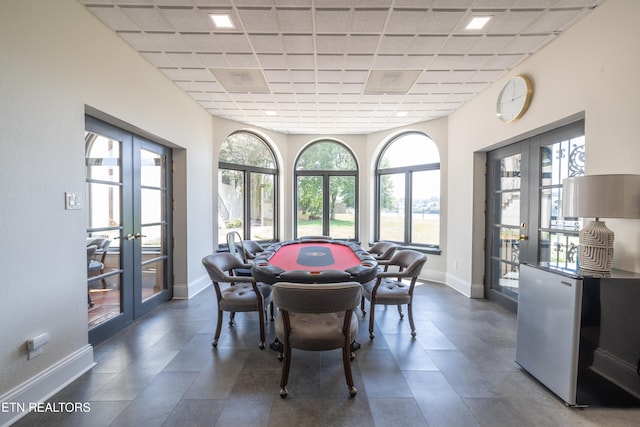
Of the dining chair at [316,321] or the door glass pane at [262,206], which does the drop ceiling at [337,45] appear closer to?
the door glass pane at [262,206]

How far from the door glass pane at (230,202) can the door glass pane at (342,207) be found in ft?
6.74

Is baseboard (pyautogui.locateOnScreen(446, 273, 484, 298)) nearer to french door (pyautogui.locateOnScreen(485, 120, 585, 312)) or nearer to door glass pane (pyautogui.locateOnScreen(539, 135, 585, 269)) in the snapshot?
french door (pyautogui.locateOnScreen(485, 120, 585, 312))

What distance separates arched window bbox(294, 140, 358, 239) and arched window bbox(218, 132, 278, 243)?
63 cm

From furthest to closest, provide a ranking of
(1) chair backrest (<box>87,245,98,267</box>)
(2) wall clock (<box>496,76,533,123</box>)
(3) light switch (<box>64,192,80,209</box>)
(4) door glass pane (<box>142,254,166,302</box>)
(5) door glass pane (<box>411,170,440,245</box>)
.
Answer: (5) door glass pane (<box>411,170,440,245</box>)
(4) door glass pane (<box>142,254,166,302</box>)
(2) wall clock (<box>496,76,533,123</box>)
(1) chair backrest (<box>87,245,98,267</box>)
(3) light switch (<box>64,192,80,209</box>)

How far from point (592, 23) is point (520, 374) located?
3073 mm

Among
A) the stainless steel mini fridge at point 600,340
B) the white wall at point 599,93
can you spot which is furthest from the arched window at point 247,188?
the stainless steel mini fridge at point 600,340

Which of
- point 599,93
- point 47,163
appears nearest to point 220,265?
point 47,163

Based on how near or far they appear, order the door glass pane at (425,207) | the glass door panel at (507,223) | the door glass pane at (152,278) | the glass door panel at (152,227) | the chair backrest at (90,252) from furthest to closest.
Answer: the door glass pane at (425,207) → the glass door panel at (507,223) → the door glass pane at (152,278) → the glass door panel at (152,227) → the chair backrest at (90,252)

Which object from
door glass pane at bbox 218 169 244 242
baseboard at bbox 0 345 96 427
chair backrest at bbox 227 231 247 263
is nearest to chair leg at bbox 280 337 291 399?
baseboard at bbox 0 345 96 427

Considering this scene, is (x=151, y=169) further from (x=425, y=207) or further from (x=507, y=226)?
(x=507, y=226)

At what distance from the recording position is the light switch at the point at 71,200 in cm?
212

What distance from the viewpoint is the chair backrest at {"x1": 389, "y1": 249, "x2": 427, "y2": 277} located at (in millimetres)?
2822

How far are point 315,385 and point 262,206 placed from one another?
4.37 metres

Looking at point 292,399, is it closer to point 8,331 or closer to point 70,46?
point 8,331
